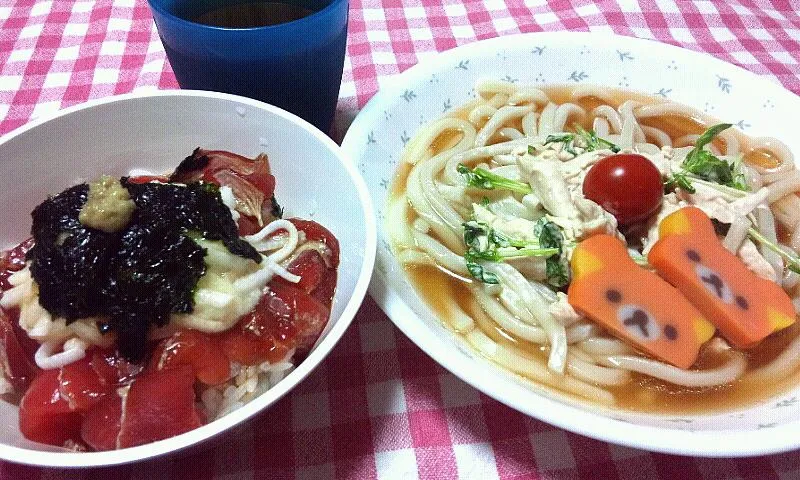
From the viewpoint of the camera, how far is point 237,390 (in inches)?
43.9

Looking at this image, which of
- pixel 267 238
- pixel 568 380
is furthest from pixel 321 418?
pixel 568 380

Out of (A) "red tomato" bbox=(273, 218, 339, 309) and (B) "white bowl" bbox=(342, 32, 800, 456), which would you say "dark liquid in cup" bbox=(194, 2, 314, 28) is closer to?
(B) "white bowl" bbox=(342, 32, 800, 456)

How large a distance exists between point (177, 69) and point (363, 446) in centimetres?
109

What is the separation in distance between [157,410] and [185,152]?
2.47 ft

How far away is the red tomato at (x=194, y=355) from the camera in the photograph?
3.43 ft

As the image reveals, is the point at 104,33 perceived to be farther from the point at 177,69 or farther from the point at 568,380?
the point at 568,380

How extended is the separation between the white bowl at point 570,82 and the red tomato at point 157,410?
1.37 ft

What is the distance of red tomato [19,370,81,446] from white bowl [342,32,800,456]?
23.4 inches

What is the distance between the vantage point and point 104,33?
7.82 feet

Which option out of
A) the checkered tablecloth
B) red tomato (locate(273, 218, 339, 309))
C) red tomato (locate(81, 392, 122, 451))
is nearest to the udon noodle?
the checkered tablecloth

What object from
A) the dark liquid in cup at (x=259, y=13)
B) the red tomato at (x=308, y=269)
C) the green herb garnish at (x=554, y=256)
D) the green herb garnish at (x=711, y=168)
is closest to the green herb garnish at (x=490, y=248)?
the green herb garnish at (x=554, y=256)

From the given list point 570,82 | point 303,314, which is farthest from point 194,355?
point 570,82

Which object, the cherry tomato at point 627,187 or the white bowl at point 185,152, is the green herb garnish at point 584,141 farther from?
the white bowl at point 185,152

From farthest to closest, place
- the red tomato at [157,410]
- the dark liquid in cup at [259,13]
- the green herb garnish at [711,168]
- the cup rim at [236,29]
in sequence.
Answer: the dark liquid in cup at [259,13] < the green herb garnish at [711,168] < the cup rim at [236,29] < the red tomato at [157,410]
